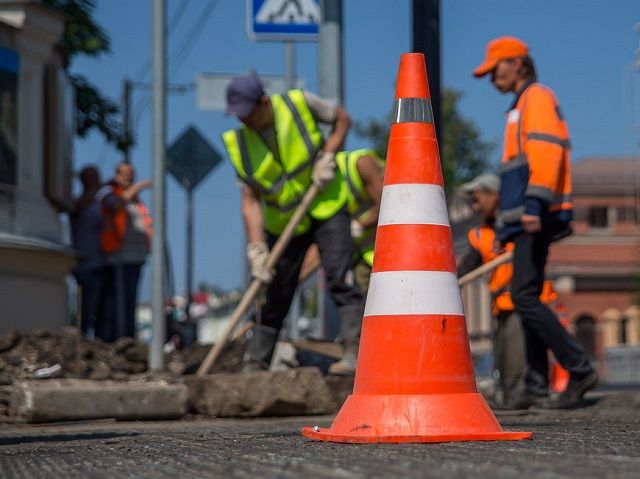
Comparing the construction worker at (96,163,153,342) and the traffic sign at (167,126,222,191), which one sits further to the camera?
the traffic sign at (167,126,222,191)

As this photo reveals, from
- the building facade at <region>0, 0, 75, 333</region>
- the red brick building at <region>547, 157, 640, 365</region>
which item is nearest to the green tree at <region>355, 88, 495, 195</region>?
the red brick building at <region>547, 157, 640, 365</region>

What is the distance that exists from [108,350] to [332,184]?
3044 mm

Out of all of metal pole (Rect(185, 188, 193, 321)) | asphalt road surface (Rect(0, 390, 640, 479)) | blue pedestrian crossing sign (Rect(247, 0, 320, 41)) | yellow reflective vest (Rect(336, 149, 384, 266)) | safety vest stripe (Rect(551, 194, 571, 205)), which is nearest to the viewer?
asphalt road surface (Rect(0, 390, 640, 479))

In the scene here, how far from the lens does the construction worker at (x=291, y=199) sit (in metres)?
9.37

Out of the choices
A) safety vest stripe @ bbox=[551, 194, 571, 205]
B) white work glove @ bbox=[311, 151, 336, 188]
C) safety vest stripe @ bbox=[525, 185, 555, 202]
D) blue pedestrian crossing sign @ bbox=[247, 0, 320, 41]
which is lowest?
safety vest stripe @ bbox=[551, 194, 571, 205]

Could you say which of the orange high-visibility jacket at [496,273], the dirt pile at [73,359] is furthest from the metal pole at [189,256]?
the orange high-visibility jacket at [496,273]

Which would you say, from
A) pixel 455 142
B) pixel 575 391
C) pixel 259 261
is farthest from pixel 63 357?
pixel 455 142

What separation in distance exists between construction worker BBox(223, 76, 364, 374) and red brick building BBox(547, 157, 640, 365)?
7014 centimetres

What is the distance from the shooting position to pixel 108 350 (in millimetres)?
11812

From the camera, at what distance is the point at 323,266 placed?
944cm

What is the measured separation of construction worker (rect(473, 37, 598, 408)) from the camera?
8461 millimetres

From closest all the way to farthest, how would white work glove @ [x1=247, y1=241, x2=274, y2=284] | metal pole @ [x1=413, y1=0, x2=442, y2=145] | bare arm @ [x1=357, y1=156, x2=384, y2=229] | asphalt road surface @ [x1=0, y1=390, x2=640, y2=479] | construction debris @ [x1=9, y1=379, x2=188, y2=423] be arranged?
asphalt road surface @ [x1=0, y1=390, x2=640, y2=479], construction debris @ [x1=9, y1=379, x2=188, y2=423], metal pole @ [x1=413, y1=0, x2=442, y2=145], white work glove @ [x1=247, y1=241, x2=274, y2=284], bare arm @ [x1=357, y1=156, x2=384, y2=229]

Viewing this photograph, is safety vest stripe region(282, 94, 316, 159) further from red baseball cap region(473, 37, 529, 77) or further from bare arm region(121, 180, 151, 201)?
bare arm region(121, 180, 151, 201)

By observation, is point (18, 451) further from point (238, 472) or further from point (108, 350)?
point (108, 350)
